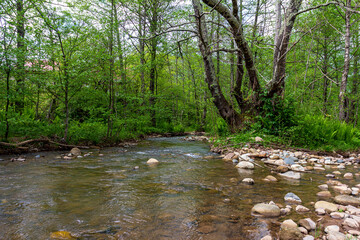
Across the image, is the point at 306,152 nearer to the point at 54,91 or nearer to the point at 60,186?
the point at 60,186

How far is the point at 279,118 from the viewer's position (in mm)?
6113

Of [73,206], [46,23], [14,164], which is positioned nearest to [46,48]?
[46,23]

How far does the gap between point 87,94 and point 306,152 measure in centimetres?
672

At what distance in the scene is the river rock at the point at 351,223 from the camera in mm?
1622

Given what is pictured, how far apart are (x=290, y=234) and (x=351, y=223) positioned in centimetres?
58

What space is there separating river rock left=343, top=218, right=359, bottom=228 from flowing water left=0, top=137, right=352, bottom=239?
0.49 m

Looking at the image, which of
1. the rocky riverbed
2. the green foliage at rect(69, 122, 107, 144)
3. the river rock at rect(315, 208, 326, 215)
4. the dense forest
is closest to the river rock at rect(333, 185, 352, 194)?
the rocky riverbed

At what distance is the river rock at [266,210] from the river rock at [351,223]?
517mm

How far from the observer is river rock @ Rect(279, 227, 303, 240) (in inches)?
59.3

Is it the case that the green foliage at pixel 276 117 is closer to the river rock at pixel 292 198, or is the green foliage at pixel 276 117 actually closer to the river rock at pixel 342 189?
the river rock at pixel 342 189

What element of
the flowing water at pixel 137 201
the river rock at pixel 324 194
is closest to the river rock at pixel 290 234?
the flowing water at pixel 137 201

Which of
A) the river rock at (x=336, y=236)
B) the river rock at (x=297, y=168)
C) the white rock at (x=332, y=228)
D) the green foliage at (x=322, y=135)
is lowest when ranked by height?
the river rock at (x=297, y=168)

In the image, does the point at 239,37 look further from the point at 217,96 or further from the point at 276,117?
the point at 276,117

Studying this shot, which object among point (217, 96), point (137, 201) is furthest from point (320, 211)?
point (217, 96)
